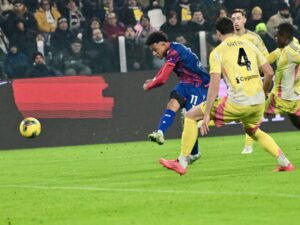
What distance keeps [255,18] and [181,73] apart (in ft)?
31.1

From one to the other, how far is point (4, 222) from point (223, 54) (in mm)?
3979

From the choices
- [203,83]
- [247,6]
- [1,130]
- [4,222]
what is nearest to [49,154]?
[1,130]

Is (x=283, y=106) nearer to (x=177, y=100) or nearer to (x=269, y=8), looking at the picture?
(x=177, y=100)

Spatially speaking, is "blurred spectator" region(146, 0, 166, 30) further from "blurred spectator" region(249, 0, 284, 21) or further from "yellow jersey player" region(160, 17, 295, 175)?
"yellow jersey player" region(160, 17, 295, 175)

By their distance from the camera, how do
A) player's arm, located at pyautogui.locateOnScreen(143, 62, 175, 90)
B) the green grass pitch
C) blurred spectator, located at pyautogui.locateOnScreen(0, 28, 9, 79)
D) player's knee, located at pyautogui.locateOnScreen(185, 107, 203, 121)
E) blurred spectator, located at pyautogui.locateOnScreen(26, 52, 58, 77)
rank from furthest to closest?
1. blurred spectator, located at pyautogui.locateOnScreen(26, 52, 58, 77)
2. blurred spectator, located at pyautogui.locateOnScreen(0, 28, 9, 79)
3. player's arm, located at pyautogui.locateOnScreen(143, 62, 175, 90)
4. player's knee, located at pyautogui.locateOnScreen(185, 107, 203, 121)
5. the green grass pitch

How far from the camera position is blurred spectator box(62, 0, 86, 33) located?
23.5 m

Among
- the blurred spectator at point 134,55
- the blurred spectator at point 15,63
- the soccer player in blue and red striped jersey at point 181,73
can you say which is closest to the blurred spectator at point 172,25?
the blurred spectator at point 134,55

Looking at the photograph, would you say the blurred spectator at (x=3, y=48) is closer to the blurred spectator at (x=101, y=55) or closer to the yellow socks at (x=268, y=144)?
the blurred spectator at (x=101, y=55)

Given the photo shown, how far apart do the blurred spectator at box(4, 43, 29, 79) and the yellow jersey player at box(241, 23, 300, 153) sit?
7.80 m

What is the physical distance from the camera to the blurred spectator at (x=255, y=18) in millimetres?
23766

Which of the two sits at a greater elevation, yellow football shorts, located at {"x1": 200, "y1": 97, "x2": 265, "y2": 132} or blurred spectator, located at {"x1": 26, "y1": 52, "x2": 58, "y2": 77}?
yellow football shorts, located at {"x1": 200, "y1": 97, "x2": 265, "y2": 132}

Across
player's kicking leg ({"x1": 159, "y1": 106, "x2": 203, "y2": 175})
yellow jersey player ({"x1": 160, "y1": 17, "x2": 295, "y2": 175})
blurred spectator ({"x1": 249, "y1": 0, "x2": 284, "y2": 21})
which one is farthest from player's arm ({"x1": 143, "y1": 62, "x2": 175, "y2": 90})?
blurred spectator ({"x1": 249, "y1": 0, "x2": 284, "y2": 21})

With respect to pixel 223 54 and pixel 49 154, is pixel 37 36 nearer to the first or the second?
pixel 49 154

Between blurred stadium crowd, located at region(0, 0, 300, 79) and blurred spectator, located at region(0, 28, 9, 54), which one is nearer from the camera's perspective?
blurred stadium crowd, located at region(0, 0, 300, 79)
